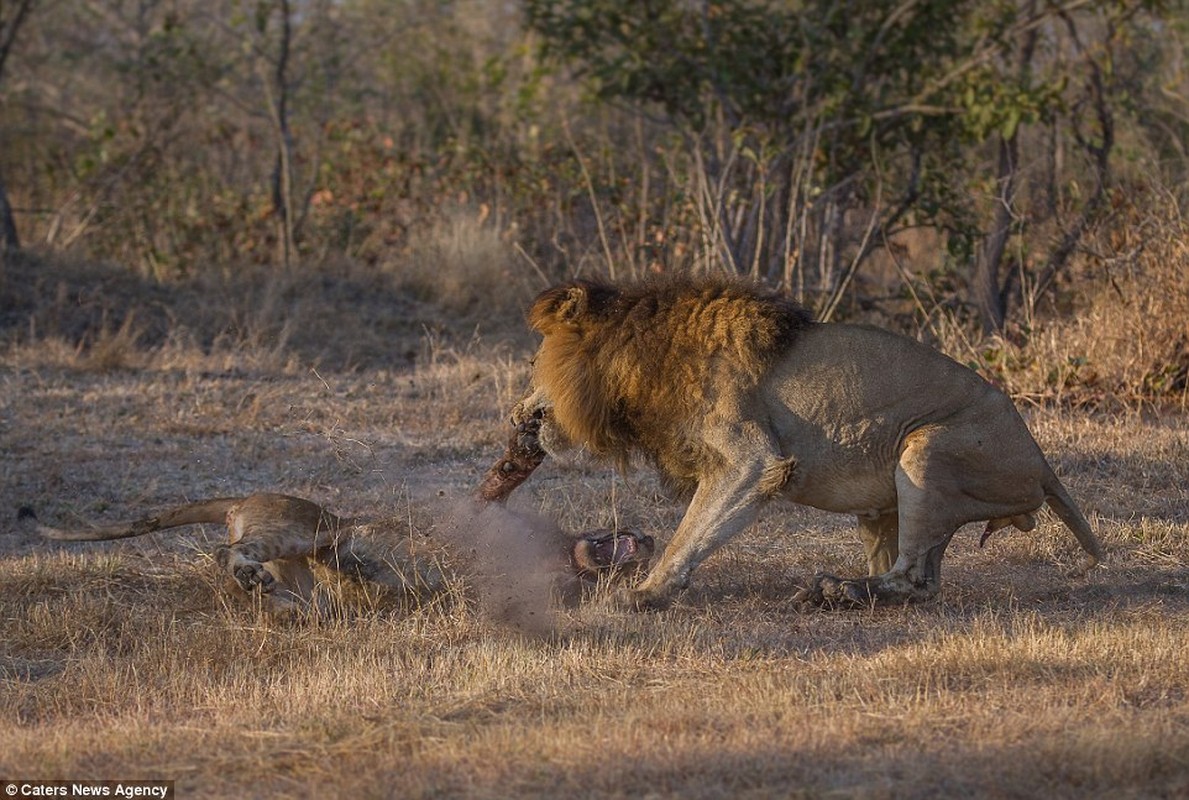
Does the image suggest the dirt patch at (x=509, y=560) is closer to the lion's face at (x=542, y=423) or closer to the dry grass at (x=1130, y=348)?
the lion's face at (x=542, y=423)

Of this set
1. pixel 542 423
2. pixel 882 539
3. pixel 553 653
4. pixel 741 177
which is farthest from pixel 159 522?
pixel 741 177

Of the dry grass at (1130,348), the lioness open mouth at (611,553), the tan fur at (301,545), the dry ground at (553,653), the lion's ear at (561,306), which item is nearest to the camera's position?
the dry ground at (553,653)

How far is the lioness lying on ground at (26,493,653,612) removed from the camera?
665 cm

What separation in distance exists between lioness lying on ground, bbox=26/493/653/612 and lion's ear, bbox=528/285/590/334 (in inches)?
39.9

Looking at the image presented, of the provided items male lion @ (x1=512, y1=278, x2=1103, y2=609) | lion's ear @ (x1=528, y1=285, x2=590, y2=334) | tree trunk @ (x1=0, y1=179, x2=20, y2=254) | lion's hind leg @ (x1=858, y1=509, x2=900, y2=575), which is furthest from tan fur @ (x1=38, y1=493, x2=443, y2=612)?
tree trunk @ (x1=0, y1=179, x2=20, y2=254)

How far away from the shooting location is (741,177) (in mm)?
13852

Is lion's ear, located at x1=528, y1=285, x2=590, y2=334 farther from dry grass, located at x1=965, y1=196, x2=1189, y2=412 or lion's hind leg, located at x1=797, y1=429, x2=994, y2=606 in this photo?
dry grass, located at x1=965, y1=196, x2=1189, y2=412

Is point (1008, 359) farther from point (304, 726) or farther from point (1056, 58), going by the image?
point (304, 726)

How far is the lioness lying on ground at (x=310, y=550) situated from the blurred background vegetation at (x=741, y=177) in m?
3.69

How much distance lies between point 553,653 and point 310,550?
134 centimetres

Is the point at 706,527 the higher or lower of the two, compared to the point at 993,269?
lower

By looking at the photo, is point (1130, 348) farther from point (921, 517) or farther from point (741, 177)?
point (921, 517)

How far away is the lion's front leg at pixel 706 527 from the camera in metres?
6.65

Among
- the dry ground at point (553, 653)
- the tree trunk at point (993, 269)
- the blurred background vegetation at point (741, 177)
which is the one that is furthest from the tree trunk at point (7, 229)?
the tree trunk at point (993, 269)
